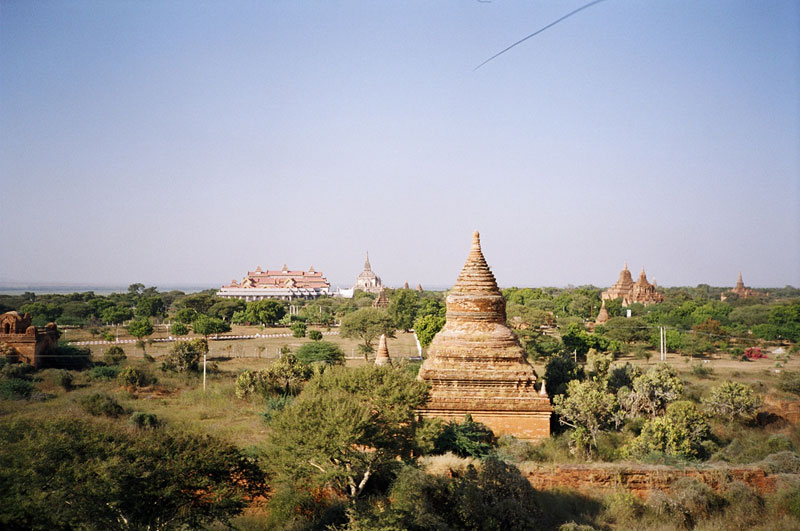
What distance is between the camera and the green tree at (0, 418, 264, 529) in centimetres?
732

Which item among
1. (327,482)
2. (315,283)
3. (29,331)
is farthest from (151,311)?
(315,283)

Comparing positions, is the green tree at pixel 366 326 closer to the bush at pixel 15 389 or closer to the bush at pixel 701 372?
the bush at pixel 701 372

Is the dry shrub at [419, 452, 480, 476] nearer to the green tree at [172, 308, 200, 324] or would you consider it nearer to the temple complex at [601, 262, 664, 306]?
the green tree at [172, 308, 200, 324]

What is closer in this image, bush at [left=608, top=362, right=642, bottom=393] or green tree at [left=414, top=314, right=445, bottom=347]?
bush at [left=608, top=362, right=642, bottom=393]

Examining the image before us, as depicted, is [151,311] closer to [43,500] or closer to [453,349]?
[453,349]

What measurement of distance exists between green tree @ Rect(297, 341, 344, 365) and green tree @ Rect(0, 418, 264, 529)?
17864 mm

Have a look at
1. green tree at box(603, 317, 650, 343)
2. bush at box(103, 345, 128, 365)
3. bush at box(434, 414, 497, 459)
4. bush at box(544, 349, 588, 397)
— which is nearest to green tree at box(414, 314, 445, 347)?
bush at box(544, 349, 588, 397)

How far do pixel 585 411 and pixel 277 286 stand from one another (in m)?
110

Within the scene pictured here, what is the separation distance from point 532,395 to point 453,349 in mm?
2428

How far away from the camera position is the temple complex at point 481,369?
14688mm

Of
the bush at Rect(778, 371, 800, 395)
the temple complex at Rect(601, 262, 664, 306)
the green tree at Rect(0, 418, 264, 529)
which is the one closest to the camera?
the green tree at Rect(0, 418, 264, 529)

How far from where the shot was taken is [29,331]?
24.7 m

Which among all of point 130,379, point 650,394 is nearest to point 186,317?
point 130,379

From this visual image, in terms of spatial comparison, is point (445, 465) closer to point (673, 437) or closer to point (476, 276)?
point (673, 437)
